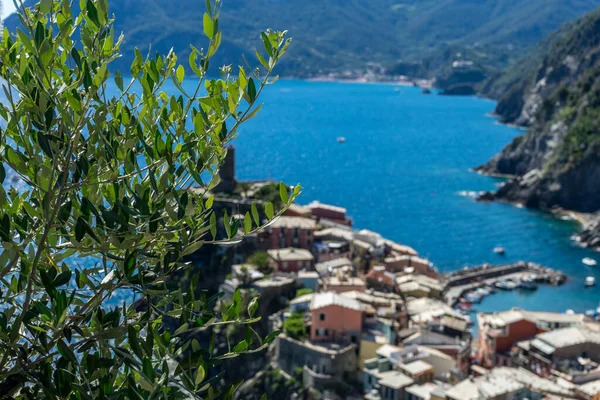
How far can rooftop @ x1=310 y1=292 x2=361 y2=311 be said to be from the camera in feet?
61.9

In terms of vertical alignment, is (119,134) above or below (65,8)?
below

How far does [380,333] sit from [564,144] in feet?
129

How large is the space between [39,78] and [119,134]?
0.38m

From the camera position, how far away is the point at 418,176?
198 ft

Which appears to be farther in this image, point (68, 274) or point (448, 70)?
point (448, 70)

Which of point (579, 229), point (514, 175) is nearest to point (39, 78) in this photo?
point (579, 229)

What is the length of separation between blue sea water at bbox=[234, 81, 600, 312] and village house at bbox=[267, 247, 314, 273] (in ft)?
30.0

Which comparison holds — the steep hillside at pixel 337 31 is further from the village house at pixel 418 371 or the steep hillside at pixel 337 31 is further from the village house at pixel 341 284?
the village house at pixel 418 371

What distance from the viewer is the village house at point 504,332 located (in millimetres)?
20812

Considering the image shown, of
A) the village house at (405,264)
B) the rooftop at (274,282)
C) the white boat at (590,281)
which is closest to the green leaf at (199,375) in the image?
the rooftop at (274,282)

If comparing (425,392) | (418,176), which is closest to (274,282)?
(425,392)

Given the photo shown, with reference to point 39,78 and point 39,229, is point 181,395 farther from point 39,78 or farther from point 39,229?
point 39,78

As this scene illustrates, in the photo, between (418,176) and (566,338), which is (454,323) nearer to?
(566,338)

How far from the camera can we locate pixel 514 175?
6025 cm
